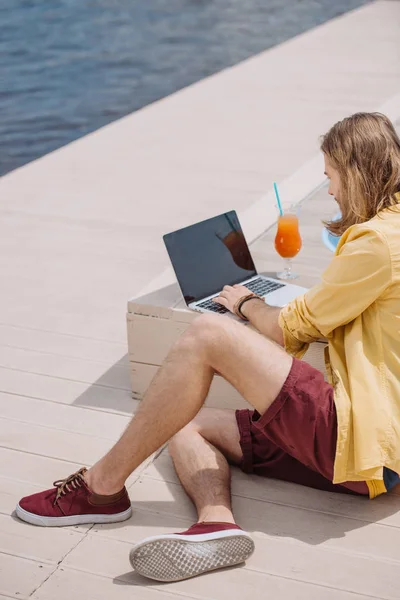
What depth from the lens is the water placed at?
32.6 ft

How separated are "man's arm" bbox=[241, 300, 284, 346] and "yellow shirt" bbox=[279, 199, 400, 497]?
23cm

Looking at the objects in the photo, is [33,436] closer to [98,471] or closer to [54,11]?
[98,471]

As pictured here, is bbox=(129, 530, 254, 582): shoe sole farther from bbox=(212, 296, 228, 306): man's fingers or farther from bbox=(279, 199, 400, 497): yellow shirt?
bbox=(212, 296, 228, 306): man's fingers

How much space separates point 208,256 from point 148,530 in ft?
3.12

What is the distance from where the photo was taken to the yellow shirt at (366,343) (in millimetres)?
2342

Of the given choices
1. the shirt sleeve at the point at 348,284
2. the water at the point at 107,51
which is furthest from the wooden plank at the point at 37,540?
the water at the point at 107,51

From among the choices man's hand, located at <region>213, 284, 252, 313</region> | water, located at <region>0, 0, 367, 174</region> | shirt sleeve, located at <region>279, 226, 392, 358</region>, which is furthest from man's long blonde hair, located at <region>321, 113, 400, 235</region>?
water, located at <region>0, 0, 367, 174</region>

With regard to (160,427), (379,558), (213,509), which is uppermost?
(160,427)

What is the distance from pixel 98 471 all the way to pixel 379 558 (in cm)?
74

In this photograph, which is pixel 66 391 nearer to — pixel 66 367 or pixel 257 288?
pixel 66 367

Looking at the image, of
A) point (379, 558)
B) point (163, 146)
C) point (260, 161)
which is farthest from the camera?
point (163, 146)

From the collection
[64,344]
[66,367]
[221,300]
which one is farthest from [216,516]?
[64,344]

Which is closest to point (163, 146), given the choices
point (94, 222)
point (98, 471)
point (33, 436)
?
point (94, 222)

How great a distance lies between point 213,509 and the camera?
A: 2.50m
